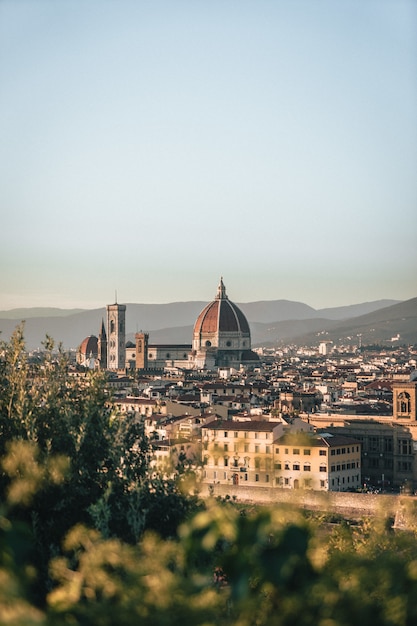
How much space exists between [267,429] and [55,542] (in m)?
26.0

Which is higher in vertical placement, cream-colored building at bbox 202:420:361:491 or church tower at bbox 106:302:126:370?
church tower at bbox 106:302:126:370

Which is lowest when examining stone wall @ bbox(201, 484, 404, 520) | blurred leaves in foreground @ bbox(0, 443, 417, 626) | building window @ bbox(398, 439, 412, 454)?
stone wall @ bbox(201, 484, 404, 520)

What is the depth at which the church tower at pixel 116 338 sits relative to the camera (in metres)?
119

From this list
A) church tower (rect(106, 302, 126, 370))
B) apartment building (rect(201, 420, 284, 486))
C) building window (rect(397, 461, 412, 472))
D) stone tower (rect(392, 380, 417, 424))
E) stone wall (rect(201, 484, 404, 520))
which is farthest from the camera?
church tower (rect(106, 302, 126, 370))

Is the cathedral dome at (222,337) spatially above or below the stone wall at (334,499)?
above

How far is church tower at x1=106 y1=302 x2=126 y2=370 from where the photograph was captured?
390ft

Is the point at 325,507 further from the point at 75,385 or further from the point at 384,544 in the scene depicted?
the point at 75,385

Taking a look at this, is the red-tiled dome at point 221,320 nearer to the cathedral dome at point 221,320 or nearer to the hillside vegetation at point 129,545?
the cathedral dome at point 221,320

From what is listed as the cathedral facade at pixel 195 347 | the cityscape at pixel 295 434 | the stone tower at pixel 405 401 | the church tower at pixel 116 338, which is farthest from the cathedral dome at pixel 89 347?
the stone tower at pixel 405 401

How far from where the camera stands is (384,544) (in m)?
18.5

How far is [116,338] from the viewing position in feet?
393

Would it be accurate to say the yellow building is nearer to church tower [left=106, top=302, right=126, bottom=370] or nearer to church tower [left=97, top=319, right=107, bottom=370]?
church tower [left=97, top=319, right=107, bottom=370]

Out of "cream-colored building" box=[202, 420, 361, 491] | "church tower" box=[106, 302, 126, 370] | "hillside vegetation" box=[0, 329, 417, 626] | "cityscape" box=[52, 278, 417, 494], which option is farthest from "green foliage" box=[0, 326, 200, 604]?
"church tower" box=[106, 302, 126, 370]

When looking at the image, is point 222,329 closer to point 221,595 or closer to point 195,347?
point 195,347
